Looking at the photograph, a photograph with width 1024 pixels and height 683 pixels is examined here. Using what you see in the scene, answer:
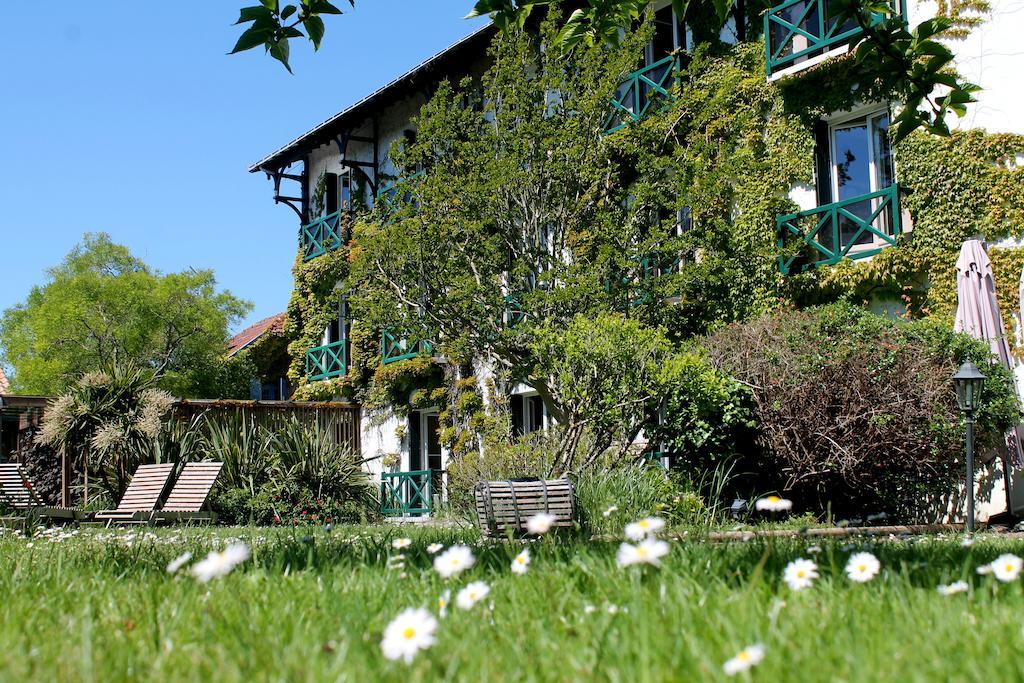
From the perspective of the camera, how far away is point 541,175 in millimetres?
15797

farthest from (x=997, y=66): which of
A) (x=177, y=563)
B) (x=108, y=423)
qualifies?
(x=108, y=423)

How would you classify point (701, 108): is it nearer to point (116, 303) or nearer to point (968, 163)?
point (968, 163)

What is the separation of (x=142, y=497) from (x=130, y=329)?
19655 millimetres

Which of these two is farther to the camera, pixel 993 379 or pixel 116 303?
pixel 116 303

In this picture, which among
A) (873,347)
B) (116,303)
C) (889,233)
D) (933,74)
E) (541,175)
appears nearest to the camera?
(933,74)

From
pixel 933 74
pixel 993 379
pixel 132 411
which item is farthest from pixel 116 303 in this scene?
pixel 933 74

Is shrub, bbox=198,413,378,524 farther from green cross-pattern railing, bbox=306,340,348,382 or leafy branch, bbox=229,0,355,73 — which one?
leafy branch, bbox=229,0,355,73

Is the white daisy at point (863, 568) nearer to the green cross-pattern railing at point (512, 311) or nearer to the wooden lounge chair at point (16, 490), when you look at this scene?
the green cross-pattern railing at point (512, 311)

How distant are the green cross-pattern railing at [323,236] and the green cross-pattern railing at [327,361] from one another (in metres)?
2.38

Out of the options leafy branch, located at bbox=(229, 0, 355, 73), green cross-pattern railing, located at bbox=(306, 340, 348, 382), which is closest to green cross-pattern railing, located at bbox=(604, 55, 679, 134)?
green cross-pattern railing, located at bbox=(306, 340, 348, 382)

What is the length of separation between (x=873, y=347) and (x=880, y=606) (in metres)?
9.18

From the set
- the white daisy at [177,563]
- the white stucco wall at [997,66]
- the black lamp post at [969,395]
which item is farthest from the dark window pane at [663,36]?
the white daisy at [177,563]

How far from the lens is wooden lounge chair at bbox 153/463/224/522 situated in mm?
12914

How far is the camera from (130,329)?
32.2 meters
